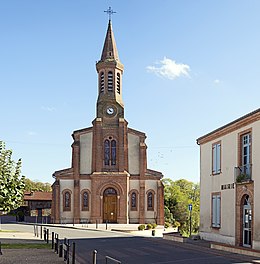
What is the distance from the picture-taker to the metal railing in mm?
21859

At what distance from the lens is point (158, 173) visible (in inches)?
1933

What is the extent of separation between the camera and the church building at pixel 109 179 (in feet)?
157

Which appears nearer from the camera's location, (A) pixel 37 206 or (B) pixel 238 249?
(B) pixel 238 249

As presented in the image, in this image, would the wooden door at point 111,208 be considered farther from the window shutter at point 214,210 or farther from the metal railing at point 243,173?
the metal railing at point 243,173

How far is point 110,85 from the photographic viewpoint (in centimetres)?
5128

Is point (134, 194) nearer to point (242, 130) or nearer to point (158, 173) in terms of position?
point (158, 173)

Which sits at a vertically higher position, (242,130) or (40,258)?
(242,130)

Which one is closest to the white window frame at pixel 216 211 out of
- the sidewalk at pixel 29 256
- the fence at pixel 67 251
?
the fence at pixel 67 251

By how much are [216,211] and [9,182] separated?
1216 cm

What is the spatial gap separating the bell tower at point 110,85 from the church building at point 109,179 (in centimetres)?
11

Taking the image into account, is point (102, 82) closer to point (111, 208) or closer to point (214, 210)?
point (111, 208)

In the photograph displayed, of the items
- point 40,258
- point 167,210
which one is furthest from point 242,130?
point 167,210

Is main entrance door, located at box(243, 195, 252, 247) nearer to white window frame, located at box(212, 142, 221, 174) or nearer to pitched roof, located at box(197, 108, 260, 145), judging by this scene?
pitched roof, located at box(197, 108, 260, 145)

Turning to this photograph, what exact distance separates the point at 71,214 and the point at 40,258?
30693 mm
